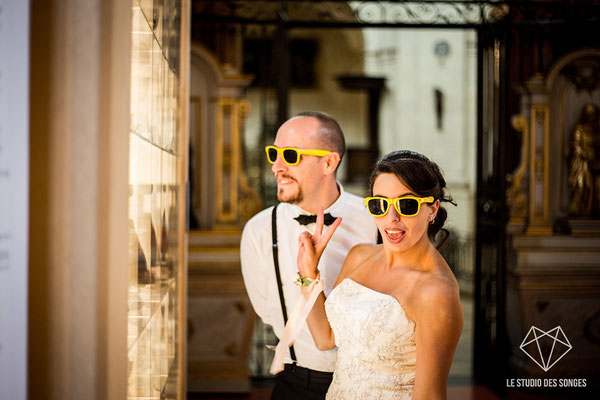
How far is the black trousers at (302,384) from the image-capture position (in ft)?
7.93

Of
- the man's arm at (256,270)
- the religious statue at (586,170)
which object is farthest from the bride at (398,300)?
the religious statue at (586,170)

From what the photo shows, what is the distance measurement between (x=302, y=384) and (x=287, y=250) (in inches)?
21.0

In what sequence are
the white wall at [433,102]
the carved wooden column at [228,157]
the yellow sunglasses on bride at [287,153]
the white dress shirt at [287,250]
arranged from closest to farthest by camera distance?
the yellow sunglasses on bride at [287,153] < the white dress shirt at [287,250] < the carved wooden column at [228,157] < the white wall at [433,102]

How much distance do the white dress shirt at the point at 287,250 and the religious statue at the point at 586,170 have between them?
4.19 metres

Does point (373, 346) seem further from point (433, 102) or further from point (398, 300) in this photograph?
point (433, 102)

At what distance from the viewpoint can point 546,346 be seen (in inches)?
218

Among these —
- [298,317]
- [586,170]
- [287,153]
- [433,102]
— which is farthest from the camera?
[433,102]

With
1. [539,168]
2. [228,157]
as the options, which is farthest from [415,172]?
[539,168]

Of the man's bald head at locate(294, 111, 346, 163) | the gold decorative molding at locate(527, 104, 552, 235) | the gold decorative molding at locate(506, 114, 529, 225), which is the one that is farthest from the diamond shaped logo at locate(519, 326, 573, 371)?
the man's bald head at locate(294, 111, 346, 163)

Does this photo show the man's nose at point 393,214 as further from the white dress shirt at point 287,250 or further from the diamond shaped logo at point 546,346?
the diamond shaped logo at point 546,346

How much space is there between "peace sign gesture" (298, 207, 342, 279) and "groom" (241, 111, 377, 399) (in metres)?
0.32

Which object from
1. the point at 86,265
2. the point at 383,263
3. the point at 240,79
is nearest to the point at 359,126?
the point at 240,79

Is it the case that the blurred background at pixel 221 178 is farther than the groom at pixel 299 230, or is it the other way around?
→ the groom at pixel 299 230

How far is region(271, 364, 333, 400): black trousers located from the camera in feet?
7.93
